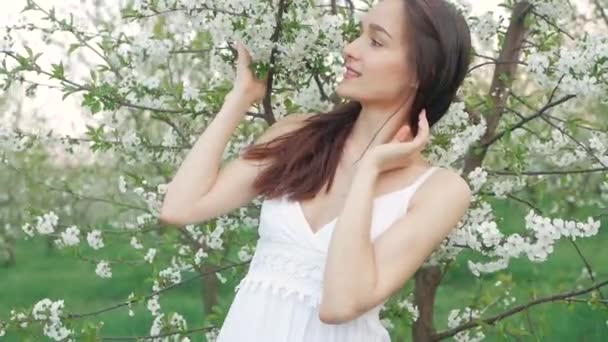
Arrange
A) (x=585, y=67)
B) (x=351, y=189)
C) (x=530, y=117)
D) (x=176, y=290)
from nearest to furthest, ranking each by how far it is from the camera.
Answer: (x=351, y=189), (x=585, y=67), (x=530, y=117), (x=176, y=290)

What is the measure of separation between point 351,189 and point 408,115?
31cm

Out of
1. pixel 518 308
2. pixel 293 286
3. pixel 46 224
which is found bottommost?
pixel 518 308

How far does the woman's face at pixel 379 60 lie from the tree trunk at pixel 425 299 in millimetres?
1542

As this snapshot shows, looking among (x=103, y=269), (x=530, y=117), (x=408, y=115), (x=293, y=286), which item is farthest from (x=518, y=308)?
(x=103, y=269)

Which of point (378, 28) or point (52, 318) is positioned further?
point (52, 318)

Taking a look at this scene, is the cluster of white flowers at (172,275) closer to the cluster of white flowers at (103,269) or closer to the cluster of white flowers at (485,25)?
the cluster of white flowers at (103,269)

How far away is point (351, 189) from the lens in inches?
83.7

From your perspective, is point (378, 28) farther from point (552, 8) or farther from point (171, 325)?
point (171, 325)

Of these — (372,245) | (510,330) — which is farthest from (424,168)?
(510,330)

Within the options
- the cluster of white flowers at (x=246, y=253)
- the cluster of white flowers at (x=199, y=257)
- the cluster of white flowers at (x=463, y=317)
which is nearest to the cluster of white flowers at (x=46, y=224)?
the cluster of white flowers at (x=199, y=257)

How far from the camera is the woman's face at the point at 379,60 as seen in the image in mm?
2246

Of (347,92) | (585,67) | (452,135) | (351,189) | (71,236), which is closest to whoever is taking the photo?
(351,189)

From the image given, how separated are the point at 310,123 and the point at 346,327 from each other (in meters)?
0.47

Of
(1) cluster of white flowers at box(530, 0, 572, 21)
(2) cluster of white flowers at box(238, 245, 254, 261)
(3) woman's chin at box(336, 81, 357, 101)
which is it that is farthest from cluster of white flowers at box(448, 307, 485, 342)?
(3) woman's chin at box(336, 81, 357, 101)
